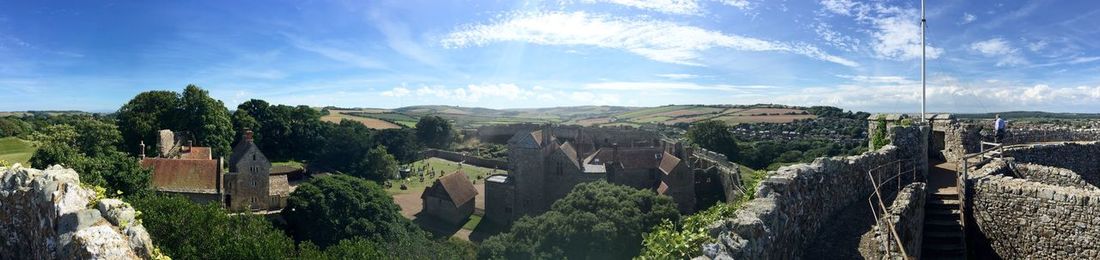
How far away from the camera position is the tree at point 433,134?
73.8 meters

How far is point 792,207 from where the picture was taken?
259 inches

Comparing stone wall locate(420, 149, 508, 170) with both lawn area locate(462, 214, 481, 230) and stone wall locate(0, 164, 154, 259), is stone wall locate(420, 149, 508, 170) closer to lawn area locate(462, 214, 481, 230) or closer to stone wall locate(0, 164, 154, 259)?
lawn area locate(462, 214, 481, 230)

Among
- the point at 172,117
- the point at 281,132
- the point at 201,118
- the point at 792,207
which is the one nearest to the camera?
the point at 792,207

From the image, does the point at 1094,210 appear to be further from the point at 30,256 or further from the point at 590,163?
the point at 590,163

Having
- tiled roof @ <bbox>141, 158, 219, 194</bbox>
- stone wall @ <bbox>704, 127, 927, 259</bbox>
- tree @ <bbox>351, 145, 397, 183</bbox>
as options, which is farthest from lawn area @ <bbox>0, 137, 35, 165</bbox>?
stone wall @ <bbox>704, 127, 927, 259</bbox>

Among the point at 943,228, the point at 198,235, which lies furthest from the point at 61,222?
the point at 198,235

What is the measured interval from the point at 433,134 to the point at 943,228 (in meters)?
68.4

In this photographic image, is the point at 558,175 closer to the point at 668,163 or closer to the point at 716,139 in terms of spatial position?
the point at 668,163

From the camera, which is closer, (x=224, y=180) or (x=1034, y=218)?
(x=1034, y=218)

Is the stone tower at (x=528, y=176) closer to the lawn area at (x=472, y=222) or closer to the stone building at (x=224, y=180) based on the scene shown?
the lawn area at (x=472, y=222)

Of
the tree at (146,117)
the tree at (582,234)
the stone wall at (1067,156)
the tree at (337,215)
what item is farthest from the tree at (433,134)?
the stone wall at (1067,156)

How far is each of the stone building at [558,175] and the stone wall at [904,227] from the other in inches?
1027

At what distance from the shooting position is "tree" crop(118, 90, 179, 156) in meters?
40.3

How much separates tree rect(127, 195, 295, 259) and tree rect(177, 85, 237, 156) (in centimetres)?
2804
